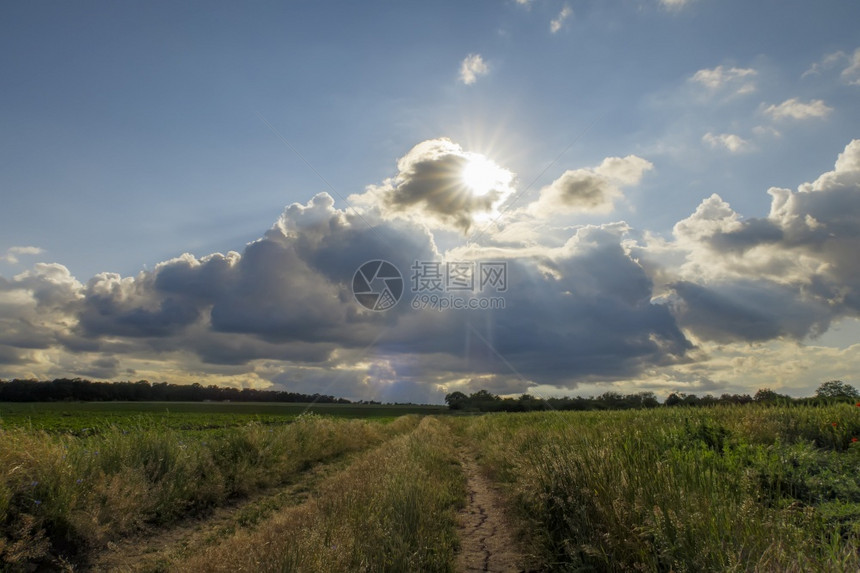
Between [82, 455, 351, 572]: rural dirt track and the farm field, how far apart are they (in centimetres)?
4

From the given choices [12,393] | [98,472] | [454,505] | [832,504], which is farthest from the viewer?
[12,393]

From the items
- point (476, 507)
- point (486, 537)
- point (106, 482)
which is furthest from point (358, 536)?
point (106, 482)

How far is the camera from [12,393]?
87.2 meters

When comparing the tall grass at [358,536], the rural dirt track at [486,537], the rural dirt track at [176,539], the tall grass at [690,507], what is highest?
the tall grass at [690,507]

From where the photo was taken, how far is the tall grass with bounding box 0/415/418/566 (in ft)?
25.0

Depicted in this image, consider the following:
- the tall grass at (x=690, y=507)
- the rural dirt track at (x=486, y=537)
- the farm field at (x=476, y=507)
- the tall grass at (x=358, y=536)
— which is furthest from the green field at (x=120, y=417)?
the tall grass at (x=690, y=507)

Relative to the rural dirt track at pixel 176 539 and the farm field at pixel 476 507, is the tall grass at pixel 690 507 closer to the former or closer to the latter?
the farm field at pixel 476 507

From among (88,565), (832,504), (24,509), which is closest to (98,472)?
(24,509)

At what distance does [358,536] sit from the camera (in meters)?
5.95

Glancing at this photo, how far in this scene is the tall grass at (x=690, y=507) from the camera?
12.1 feet

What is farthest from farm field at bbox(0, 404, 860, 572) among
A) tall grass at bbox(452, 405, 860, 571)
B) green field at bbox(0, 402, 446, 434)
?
green field at bbox(0, 402, 446, 434)

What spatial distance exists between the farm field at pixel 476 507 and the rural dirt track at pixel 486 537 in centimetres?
5

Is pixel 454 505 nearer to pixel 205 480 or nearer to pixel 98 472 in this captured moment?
pixel 205 480

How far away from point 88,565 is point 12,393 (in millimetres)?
107364
